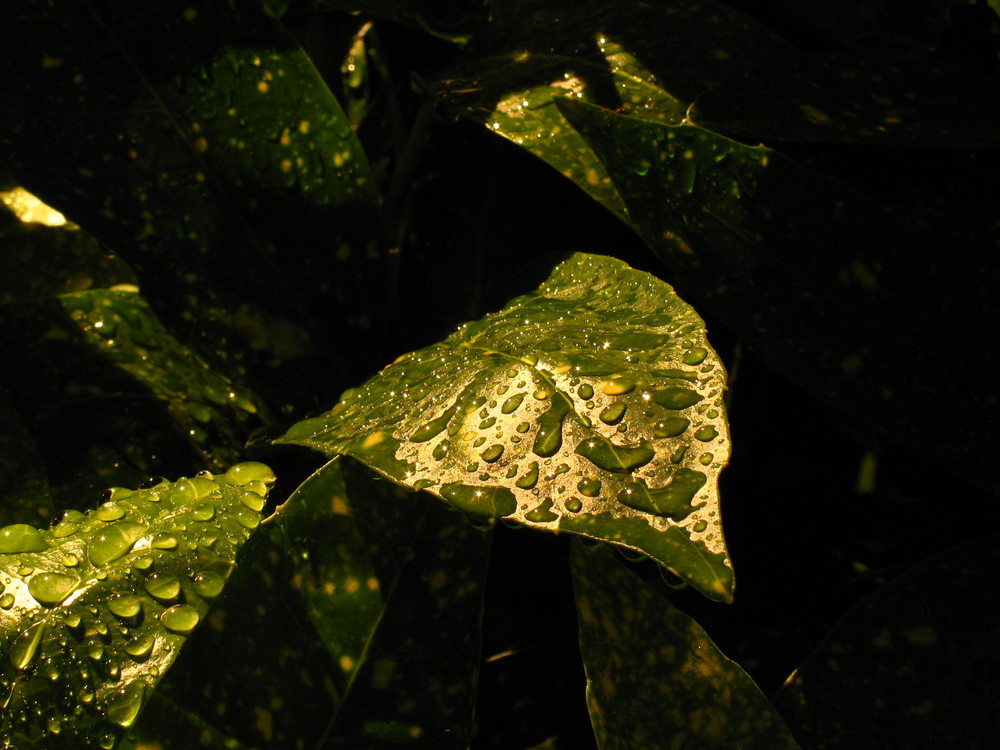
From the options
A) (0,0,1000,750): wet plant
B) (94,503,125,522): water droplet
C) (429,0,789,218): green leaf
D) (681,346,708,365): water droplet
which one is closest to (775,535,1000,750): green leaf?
(0,0,1000,750): wet plant

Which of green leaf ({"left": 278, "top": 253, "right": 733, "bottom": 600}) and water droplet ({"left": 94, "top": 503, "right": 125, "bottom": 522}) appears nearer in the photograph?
green leaf ({"left": 278, "top": 253, "right": 733, "bottom": 600})

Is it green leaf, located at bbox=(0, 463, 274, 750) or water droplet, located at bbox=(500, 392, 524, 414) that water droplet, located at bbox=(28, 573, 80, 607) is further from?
water droplet, located at bbox=(500, 392, 524, 414)

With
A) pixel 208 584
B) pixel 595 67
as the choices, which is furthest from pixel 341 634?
pixel 595 67

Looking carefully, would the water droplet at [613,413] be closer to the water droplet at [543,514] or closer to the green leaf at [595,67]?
the water droplet at [543,514]

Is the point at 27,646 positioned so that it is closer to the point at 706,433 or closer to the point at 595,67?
the point at 706,433

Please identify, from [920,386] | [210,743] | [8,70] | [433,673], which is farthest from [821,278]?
[8,70]

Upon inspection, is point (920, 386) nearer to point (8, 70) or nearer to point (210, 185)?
point (210, 185)
